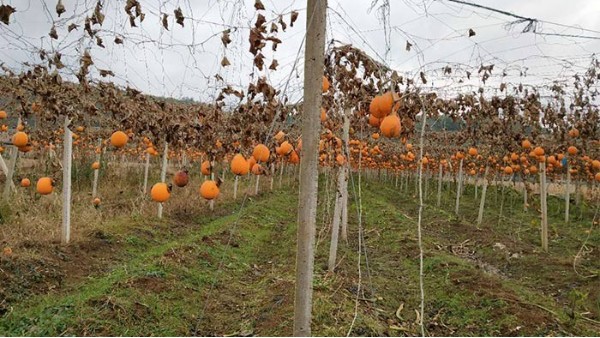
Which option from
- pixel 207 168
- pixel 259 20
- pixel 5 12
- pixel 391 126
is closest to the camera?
pixel 5 12

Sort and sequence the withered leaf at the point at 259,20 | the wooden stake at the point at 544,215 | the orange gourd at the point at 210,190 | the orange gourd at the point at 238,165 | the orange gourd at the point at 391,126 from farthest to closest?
1. the wooden stake at the point at 544,215
2. the orange gourd at the point at 210,190
3. the orange gourd at the point at 238,165
4. the orange gourd at the point at 391,126
5. the withered leaf at the point at 259,20

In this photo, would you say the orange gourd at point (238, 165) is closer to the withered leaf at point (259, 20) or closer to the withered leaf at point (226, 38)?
the withered leaf at point (226, 38)

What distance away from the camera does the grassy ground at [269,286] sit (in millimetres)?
5457

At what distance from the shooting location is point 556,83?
36.3 feet

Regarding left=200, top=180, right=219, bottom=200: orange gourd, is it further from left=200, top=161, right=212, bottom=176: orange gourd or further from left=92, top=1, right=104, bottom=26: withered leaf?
left=92, top=1, right=104, bottom=26: withered leaf

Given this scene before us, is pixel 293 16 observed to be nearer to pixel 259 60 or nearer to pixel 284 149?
pixel 259 60

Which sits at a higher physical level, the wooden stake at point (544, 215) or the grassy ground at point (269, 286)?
the wooden stake at point (544, 215)

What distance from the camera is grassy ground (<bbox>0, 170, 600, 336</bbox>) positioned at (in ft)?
17.9

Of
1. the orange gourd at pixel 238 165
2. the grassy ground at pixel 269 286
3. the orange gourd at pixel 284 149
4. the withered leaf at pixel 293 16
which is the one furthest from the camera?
the grassy ground at pixel 269 286

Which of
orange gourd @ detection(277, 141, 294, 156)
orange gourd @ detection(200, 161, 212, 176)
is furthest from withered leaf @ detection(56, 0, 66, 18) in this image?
orange gourd @ detection(200, 161, 212, 176)

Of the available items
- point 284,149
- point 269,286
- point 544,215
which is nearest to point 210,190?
point 284,149

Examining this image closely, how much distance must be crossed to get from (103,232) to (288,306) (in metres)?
A: 5.19

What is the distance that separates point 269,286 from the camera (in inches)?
281

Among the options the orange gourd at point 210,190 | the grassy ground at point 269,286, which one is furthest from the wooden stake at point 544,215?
the orange gourd at point 210,190
